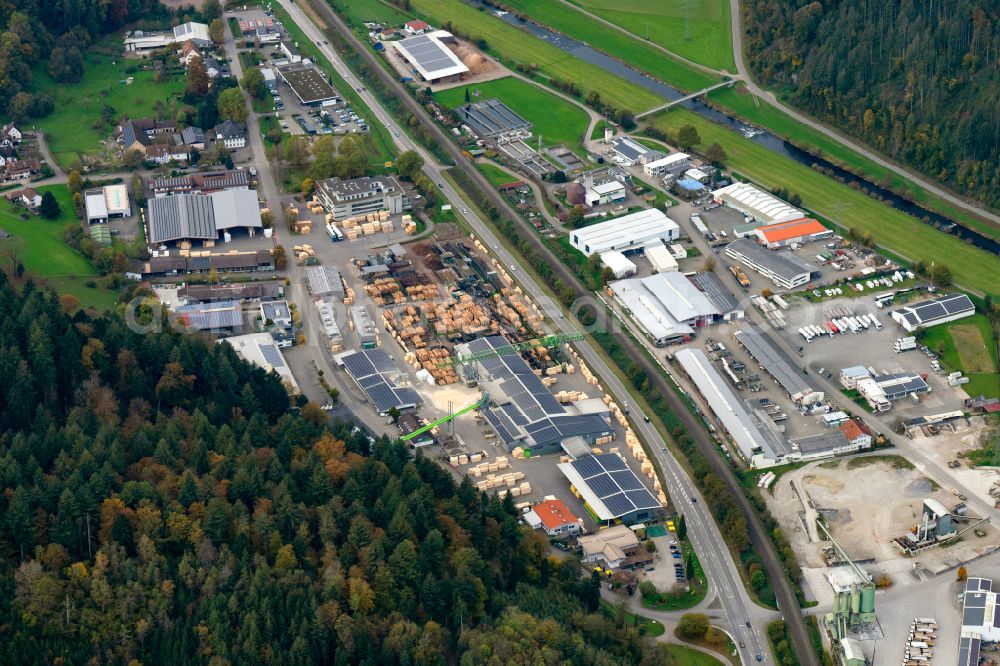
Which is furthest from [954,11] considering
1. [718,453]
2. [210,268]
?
[210,268]

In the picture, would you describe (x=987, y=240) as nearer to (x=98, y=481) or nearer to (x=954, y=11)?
(x=954, y=11)

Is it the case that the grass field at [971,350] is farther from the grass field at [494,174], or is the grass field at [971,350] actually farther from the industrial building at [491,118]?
the industrial building at [491,118]

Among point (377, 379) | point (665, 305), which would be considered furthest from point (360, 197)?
point (665, 305)

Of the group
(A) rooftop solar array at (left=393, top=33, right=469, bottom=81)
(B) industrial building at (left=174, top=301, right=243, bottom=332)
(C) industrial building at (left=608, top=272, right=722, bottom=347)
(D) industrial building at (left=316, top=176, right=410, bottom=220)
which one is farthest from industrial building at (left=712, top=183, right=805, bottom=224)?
(B) industrial building at (left=174, top=301, right=243, bottom=332)

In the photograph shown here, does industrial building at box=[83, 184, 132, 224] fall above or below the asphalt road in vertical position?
above

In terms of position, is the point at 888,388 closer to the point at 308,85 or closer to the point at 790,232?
the point at 790,232

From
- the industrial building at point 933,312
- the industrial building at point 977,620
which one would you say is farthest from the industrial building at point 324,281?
the industrial building at point 977,620

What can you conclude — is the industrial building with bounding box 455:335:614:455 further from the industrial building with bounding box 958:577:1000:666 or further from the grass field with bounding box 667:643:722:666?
the industrial building with bounding box 958:577:1000:666
